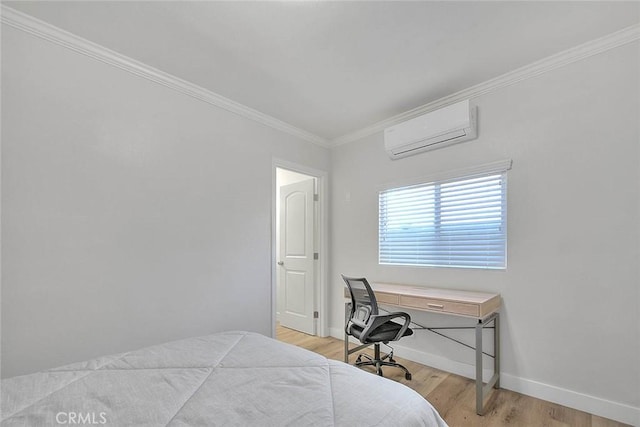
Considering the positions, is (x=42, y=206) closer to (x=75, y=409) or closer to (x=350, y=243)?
(x=75, y=409)

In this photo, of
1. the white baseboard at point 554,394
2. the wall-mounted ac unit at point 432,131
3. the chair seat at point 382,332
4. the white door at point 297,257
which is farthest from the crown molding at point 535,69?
the white baseboard at point 554,394

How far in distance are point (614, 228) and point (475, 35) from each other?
1.66 meters

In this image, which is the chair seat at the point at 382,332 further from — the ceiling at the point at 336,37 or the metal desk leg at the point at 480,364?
the ceiling at the point at 336,37

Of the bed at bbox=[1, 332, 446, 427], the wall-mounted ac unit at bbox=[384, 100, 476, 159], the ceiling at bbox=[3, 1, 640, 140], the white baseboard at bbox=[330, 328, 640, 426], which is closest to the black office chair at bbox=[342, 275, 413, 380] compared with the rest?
the white baseboard at bbox=[330, 328, 640, 426]

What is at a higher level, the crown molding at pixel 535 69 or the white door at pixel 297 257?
the crown molding at pixel 535 69

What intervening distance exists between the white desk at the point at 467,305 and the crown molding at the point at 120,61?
2266 millimetres

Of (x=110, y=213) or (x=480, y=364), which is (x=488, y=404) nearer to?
(x=480, y=364)

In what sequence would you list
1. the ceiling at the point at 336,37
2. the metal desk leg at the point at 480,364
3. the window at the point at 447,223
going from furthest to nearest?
the window at the point at 447,223, the metal desk leg at the point at 480,364, the ceiling at the point at 336,37

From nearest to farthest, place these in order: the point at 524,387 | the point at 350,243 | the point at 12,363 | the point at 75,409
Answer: the point at 75,409 < the point at 12,363 < the point at 524,387 < the point at 350,243

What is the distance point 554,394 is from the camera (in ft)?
7.36

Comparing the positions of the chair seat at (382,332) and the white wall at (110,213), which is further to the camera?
the chair seat at (382,332)

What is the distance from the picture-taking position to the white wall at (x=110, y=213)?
1.84m

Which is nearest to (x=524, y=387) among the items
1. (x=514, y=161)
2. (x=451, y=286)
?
(x=451, y=286)

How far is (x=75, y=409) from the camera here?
3.27 ft
